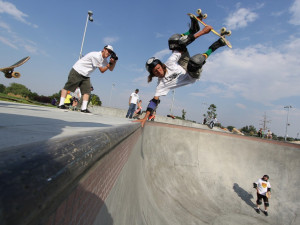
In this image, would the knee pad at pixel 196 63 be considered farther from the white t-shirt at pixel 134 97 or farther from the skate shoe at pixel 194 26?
the white t-shirt at pixel 134 97

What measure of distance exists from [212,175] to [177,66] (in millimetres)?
3420

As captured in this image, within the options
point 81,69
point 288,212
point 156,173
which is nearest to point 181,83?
point 156,173

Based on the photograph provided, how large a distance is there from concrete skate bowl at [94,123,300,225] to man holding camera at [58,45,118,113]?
2.11 metres

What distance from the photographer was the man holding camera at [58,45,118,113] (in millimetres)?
4645

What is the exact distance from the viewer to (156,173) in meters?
4.24

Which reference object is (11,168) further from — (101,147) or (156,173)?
(156,173)

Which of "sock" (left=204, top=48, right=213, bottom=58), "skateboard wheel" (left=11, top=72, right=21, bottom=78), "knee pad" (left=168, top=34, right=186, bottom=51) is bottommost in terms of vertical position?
"skateboard wheel" (left=11, top=72, right=21, bottom=78)

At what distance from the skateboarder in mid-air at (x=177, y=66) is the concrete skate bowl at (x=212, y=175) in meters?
1.22

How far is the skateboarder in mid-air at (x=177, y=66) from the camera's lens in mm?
3602

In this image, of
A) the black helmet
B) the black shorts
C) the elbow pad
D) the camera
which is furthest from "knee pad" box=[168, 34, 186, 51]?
the black shorts

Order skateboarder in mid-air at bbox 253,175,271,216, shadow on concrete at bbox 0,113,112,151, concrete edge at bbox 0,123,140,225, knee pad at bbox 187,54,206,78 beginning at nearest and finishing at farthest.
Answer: concrete edge at bbox 0,123,140,225, shadow on concrete at bbox 0,113,112,151, knee pad at bbox 187,54,206,78, skateboarder in mid-air at bbox 253,175,271,216

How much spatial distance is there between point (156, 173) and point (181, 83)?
7.52 feet

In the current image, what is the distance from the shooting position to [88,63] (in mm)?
4699

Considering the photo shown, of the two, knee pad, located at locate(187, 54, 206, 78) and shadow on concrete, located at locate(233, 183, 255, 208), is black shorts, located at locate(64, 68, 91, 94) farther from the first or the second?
shadow on concrete, located at locate(233, 183, 255, 208)
